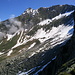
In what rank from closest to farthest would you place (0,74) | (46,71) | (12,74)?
(46,71), (12,74), (0,74)

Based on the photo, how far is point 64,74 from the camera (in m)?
Answer: 14.3

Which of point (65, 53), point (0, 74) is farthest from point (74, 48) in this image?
point (0, 74)

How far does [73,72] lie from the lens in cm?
1453

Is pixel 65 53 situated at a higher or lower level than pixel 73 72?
higher

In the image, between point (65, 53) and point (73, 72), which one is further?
point (65, 53)

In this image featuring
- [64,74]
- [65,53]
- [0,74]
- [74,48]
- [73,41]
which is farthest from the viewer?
[0,74]

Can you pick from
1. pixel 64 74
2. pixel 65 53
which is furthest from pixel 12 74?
pixel 64 74

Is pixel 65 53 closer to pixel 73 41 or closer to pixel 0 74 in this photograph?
pixel 73 41

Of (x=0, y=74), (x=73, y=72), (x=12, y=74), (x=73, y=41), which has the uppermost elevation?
(x=0, y=74)

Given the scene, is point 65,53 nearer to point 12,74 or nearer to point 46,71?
point 46,71

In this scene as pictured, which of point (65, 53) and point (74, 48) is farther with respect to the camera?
point (65, 53)

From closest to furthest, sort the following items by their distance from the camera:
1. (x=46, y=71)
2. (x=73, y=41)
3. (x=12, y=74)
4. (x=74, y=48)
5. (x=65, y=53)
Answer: (x=74, y=48) < (x=73, y=41) < (x=65, y=53) < (x=46, y=71) < (x=12, y=74)

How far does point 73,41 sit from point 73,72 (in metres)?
36.8

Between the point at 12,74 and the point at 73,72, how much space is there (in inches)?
3864
